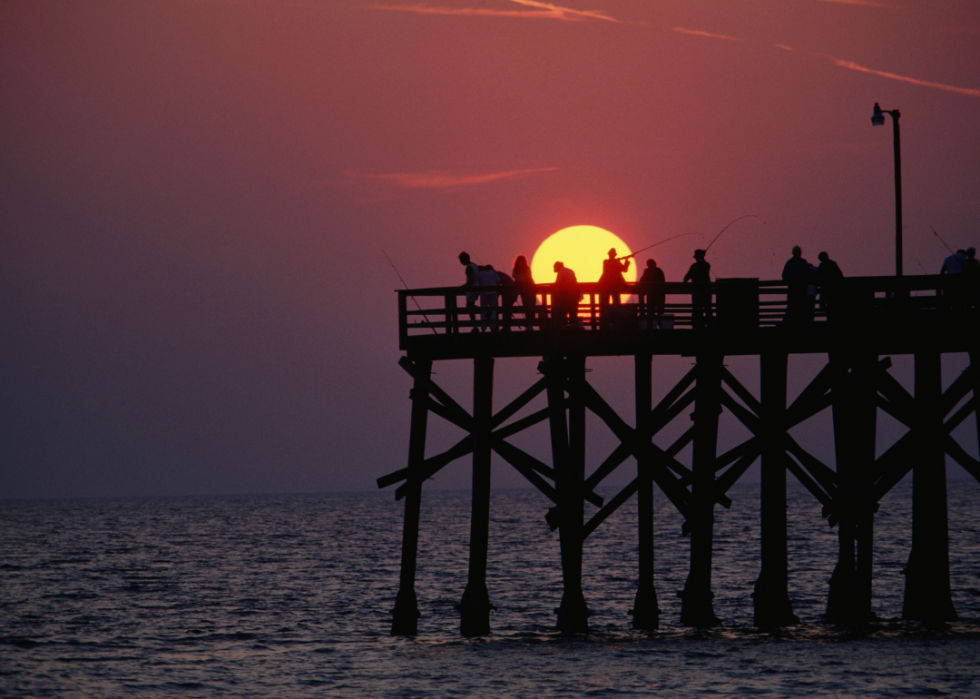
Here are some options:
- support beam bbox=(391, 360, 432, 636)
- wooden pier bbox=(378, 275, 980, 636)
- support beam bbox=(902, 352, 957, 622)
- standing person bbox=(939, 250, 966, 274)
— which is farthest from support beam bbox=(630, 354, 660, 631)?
standing person bbox=(939, 250, 966, 274)

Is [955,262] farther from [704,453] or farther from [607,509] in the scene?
[607,509]

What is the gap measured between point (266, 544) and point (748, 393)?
52928mm

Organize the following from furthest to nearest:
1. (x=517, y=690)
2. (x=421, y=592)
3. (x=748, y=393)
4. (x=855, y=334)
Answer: (x=421, y=592), (x=748, y=393), (x=855, y=334), (x=517, y=690)

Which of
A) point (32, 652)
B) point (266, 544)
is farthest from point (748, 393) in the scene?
point (266, 544)

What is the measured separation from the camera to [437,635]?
23547 mm

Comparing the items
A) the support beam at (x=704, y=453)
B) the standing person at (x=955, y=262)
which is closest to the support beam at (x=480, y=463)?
the support beam at (x=704, y=453)

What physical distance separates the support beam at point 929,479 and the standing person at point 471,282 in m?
6.90

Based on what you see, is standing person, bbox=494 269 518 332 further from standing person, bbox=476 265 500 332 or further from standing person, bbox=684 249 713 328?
standing person, bbox=684 249 713 328

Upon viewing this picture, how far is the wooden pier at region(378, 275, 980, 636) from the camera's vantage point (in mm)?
19594

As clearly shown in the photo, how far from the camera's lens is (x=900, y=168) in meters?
22.0

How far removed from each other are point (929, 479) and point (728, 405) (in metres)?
3.26

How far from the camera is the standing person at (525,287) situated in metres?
19.9

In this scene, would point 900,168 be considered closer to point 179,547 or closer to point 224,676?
point 224,676

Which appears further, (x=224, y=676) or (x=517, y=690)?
(x=224, y=676)
